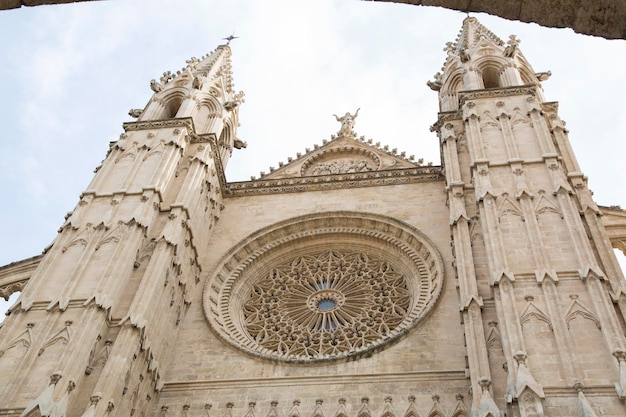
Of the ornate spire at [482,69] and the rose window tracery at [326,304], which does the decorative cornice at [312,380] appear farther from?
the ornate spire at [482,69]

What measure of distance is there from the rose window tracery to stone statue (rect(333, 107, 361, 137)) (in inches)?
242

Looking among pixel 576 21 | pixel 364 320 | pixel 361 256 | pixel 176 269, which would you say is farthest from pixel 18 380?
pixel 576 21

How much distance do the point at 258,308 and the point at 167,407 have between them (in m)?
3.35

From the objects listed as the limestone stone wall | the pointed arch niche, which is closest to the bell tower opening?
the limestone stone wall

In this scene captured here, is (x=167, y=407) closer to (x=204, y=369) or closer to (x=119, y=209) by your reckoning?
(x=204, y=369)

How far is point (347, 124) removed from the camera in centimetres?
2175

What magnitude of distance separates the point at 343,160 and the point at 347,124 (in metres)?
2.05

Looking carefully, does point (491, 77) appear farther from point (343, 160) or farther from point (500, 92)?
point (343, 160)

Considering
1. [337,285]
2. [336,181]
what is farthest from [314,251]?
[336,181]

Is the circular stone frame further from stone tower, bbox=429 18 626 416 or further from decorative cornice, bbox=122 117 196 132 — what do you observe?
decorative cornice, bbox=122 117 196 132

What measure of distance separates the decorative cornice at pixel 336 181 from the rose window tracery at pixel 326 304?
86.0 inches

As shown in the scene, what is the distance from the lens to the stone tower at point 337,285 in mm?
10406

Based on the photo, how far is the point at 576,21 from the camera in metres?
4.12

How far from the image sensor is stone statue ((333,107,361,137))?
69.4 feet
